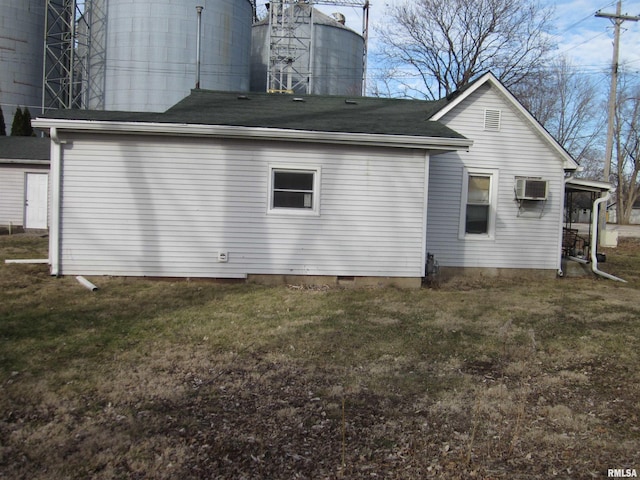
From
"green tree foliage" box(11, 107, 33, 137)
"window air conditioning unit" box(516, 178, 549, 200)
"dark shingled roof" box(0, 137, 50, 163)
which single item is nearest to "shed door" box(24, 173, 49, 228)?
"dark shingled roof" box(0, 137, 50, 163)

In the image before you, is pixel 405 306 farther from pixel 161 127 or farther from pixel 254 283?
pixel 161 127

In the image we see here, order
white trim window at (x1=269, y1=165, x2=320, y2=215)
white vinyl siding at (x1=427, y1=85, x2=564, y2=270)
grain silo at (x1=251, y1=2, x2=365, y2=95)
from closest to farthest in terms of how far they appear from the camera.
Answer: white trim window at (x1=269, y1=165, x2=320, y2=215)
white vinyl siding at (x1=427, y1=85, x2=564, y2=270)
grain silo at (x1=251, y1=2, x2=365, y2=95)

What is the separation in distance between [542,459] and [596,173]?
166 ft

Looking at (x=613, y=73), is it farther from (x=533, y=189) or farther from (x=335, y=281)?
(x=335, y=281)

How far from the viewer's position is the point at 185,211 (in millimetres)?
9109

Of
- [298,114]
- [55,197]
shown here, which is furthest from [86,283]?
[298,114]

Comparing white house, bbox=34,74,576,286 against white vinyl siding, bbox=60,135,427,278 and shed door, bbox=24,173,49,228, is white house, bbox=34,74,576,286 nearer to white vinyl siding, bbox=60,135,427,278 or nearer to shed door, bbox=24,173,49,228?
white vinyl siding, bbox=60,135,427,278

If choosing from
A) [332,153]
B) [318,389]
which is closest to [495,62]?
[332,153]

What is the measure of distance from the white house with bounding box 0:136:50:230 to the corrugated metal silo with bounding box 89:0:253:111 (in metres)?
7.95

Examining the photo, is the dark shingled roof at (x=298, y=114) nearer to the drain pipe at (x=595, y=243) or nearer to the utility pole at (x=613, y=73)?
the drain pipe at (x=595, y=243)

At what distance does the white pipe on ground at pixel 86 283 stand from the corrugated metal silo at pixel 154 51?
1850 centimetres

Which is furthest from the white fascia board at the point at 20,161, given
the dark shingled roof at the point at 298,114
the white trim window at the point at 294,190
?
the white trim window at the point at 294,190

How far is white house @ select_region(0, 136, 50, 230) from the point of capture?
1839 centimetres

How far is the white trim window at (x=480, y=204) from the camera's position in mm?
11289
